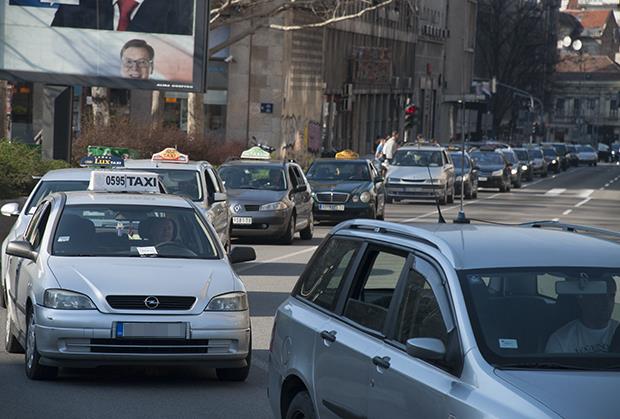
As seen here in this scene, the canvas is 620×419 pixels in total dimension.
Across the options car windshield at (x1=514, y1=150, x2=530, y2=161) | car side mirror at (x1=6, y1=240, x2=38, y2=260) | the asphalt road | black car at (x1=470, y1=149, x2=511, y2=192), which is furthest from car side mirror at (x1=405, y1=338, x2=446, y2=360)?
car windshield at (x1=514, y1=150, x2=530, y2=161)

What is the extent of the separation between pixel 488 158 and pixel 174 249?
4726 cm

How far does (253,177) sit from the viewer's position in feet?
89.4

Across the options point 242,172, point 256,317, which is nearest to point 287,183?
point 242,172

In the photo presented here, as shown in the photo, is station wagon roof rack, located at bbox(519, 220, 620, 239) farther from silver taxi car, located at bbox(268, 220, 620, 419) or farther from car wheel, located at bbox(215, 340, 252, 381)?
car wheel, located at bbox(215, 340, 252, 381)

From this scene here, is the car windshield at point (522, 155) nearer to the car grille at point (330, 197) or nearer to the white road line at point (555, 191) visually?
the white road line at point (555, 191)

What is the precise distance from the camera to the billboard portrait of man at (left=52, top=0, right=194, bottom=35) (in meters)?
32.6

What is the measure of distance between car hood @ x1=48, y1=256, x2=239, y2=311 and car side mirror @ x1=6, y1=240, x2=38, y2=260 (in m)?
0.32

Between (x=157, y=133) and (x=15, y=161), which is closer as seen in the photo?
(x=15, y=161)

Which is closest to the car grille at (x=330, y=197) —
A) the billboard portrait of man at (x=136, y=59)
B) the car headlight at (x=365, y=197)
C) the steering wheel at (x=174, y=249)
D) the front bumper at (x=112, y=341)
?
the car headlight at (x=365, y=197)

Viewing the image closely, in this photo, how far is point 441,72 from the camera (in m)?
105

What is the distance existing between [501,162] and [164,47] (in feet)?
89.8

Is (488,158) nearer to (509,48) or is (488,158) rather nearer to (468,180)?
(468,180)

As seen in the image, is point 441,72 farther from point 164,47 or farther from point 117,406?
point 117,406

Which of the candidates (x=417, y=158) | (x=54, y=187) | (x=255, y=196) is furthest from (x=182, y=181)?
(x=417, y=158)
